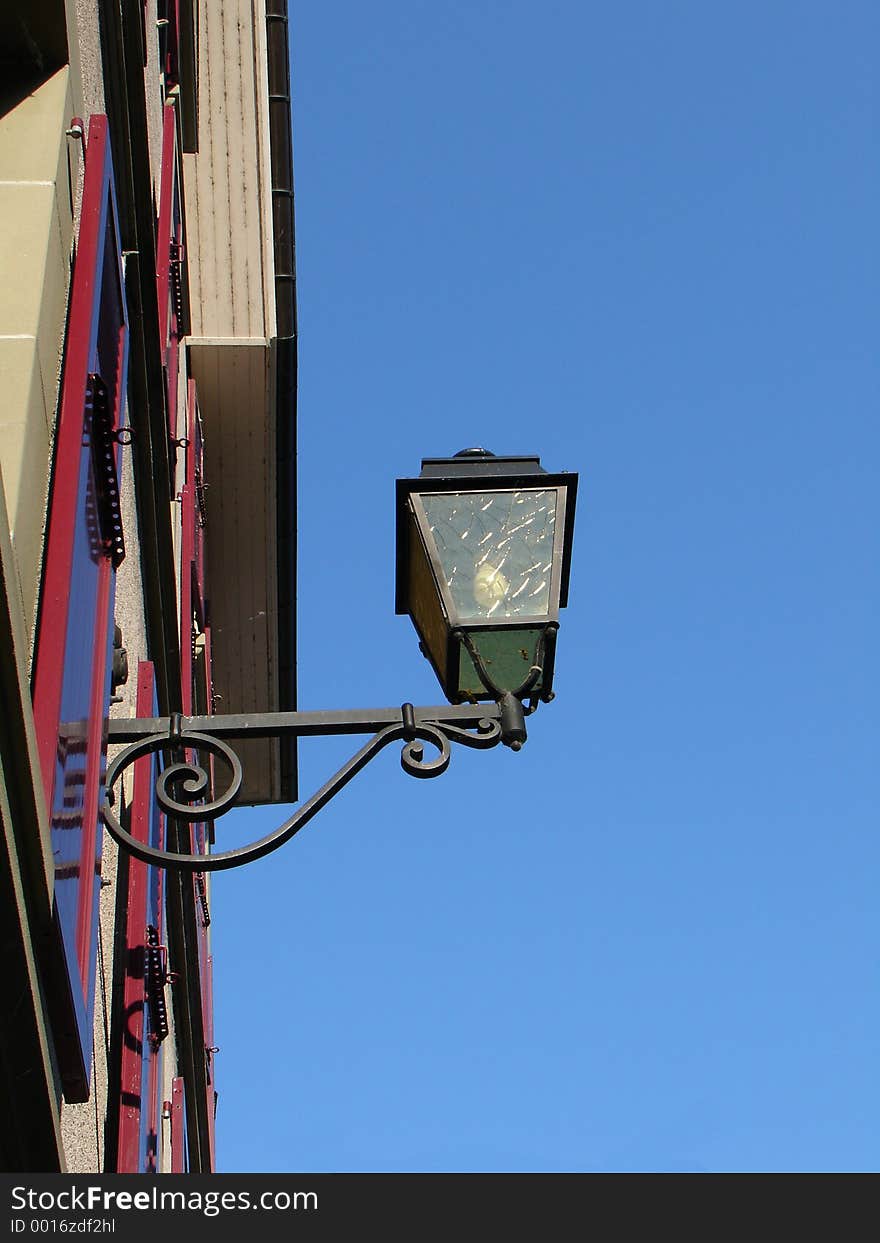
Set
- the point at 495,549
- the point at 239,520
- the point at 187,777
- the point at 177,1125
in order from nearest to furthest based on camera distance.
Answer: the point at 187,777 → the point at 495,549 → the point at 177,1125 → the point at 239,520

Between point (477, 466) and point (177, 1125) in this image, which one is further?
point (177, 1125)

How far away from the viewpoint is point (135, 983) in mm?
5781

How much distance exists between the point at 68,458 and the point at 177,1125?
6176 millimetres

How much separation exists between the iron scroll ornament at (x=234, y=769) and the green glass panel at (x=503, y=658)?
108 millimetres

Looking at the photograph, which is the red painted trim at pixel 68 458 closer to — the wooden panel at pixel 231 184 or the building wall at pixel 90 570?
the building wall at pixel 90 570

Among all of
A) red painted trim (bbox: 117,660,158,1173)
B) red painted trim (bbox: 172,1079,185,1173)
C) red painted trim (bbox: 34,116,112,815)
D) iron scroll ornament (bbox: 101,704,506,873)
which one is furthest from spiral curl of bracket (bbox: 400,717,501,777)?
red painted trim (bbox: 172,1079,185,1173)

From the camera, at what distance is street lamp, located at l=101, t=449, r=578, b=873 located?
399 cm

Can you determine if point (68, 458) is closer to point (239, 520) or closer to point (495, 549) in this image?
point (495, 549)

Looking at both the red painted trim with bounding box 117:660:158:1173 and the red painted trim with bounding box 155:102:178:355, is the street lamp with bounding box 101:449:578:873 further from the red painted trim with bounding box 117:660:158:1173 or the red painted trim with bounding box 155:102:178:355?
the red painted trim with bounding box 155:102:178:355

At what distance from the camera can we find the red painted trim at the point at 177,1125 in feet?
28.2
